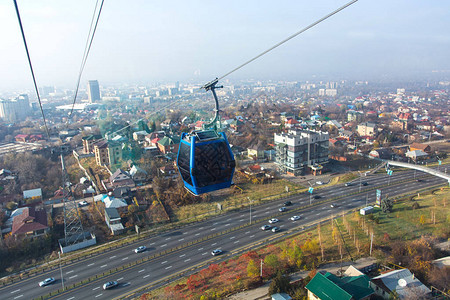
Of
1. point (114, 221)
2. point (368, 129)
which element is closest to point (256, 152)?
point (114, 221)

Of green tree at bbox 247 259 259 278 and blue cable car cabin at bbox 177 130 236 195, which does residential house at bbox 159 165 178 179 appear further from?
blue cable car cabin at bbox 177 130 236 195

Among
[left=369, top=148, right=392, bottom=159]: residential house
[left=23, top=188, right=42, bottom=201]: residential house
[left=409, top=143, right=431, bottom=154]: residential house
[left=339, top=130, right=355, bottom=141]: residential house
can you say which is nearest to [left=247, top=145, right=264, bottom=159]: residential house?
[left=369, top=148, right=392, bottom=159]: residential house

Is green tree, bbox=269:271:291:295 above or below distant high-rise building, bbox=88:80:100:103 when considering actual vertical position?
below

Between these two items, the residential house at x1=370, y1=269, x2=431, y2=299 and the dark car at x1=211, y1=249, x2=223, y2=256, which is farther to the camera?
the dark car at x1=211, y1=249, x2=223, y2=256

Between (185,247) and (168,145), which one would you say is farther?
(168,145)

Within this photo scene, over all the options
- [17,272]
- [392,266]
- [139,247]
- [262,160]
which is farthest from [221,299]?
[262,160]

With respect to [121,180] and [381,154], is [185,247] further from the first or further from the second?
[381,154]

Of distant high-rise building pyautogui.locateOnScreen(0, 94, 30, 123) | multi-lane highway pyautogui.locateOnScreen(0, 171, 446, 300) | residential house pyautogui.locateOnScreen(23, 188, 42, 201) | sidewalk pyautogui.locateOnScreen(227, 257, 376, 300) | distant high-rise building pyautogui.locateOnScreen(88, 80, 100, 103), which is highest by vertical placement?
distant high-rise building pyautogui.locateOnScreen(88, 80, 100, 103)
